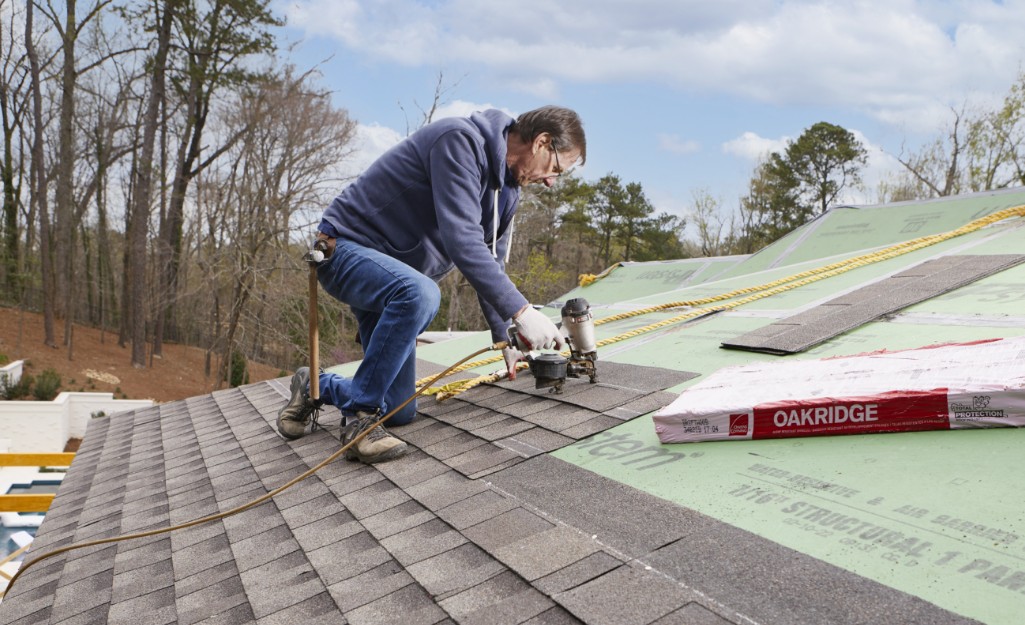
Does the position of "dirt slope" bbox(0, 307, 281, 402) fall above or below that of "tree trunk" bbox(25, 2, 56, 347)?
below

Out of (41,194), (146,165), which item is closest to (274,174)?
(146,165)

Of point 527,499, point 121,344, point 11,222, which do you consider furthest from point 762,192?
point 527,499

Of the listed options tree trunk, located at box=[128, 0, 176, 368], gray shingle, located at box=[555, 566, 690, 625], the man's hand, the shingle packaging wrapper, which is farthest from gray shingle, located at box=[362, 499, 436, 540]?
tree trunk, located at box=[128, 0, 176, 368]

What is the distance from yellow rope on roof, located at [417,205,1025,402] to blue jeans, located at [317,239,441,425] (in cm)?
53

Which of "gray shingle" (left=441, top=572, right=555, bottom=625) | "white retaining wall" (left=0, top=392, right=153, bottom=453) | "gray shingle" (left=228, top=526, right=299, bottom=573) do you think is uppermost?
"gray shingle" (left=441, top=572, right=555, bottom=625)

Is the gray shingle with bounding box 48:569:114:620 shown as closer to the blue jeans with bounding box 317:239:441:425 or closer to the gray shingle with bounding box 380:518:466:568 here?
the gray shingle with bounding box 380:518:466:568

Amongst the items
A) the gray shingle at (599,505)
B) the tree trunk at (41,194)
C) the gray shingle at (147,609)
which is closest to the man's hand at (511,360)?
the gray shingle at (599,505)

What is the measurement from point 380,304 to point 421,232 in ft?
1.16

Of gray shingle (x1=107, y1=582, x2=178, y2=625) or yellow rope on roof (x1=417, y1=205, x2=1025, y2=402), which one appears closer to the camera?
gray shingle (x1=107, y1=582, x2=178, y2=625)

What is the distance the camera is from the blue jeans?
2338 mm

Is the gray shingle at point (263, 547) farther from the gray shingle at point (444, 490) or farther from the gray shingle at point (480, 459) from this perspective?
the gray shingle at point (480, 459)

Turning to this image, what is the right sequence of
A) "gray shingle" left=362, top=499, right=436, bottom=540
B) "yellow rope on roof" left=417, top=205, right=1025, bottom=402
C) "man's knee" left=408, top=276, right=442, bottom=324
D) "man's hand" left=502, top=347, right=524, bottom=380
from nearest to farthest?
"gray shingle" left=362, top=499, right=436, bottom=540 → "man's knee" left=408, top=276, right=442, bottom=324 → "man's hand" left=502, top=347, right=524, bottom=380 → "yellow rope on roof" left=417, top=205, right=1025, bottom=402

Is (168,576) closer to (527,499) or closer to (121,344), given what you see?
(527,499)

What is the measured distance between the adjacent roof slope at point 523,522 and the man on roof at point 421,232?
247 mm
